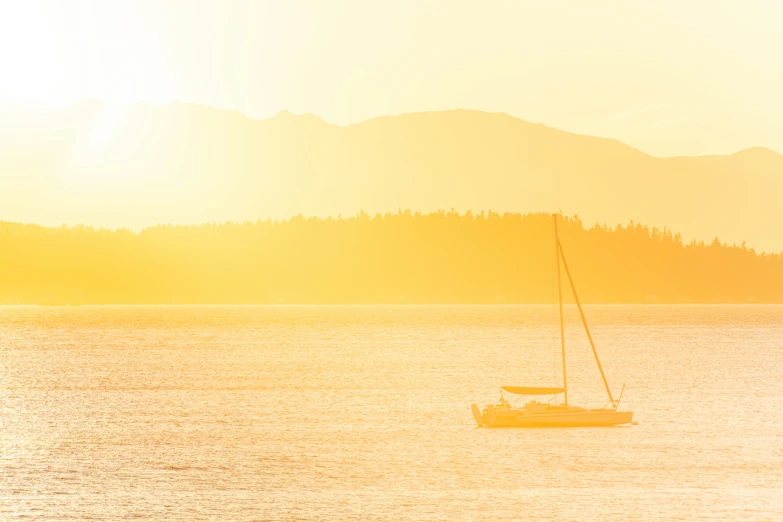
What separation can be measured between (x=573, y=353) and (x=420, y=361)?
3843 centimetres

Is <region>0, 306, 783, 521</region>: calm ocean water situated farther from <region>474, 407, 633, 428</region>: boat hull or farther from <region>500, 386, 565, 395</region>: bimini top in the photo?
<region>500, 386, 565, 395</region>: bimini top

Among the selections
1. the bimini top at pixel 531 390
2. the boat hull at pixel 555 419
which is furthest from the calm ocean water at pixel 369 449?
the bimini top at pixel 531 390

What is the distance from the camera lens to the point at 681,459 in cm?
6247

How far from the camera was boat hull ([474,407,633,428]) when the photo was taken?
240 feet

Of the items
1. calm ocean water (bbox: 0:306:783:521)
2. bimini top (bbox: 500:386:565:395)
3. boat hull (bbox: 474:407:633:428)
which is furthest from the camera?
bimini top (bbox: 500:386:565:395)

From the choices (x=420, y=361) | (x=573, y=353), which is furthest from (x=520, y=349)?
(x=420, y=361)

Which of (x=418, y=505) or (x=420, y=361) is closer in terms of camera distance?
(x=418, y=505)

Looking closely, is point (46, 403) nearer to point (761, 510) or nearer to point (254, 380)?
point (254, 380)

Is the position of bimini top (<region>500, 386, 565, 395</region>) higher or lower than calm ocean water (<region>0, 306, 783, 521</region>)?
higher

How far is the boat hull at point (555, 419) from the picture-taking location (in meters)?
73.2

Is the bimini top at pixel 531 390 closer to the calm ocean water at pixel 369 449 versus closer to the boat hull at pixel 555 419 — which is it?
the boat hull at pixel 555 419

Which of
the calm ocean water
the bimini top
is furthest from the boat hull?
the bimini top

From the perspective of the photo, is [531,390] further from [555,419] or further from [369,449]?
[369,449]

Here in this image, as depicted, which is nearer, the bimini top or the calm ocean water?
the calm ocean water
